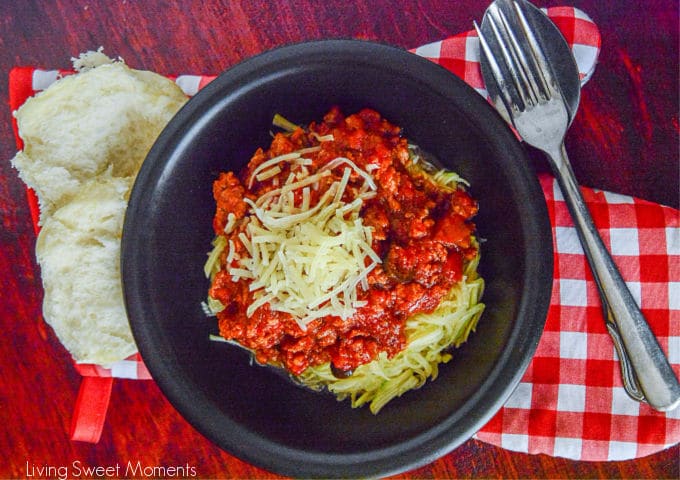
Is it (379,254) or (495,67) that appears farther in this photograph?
(495,67)

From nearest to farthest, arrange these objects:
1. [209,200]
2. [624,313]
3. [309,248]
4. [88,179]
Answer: [309,248] < [624,313] < [209,200] < [88,179]

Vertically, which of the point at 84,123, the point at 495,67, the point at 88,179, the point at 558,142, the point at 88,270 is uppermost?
the point at 495,67

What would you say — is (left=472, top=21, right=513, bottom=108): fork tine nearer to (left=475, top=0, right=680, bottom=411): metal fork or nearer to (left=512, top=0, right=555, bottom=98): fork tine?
(left=475, top=0, right=680, bottom=411): metal fork

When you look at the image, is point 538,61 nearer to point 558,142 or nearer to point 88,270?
point 558,142

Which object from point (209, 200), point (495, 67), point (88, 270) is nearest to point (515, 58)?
point (495, 67)

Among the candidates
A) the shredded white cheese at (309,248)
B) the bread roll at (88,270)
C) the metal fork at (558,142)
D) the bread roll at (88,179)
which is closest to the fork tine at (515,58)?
the metal fork at (558,142)

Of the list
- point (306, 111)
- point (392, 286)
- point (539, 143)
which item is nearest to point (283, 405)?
point (392, 286)

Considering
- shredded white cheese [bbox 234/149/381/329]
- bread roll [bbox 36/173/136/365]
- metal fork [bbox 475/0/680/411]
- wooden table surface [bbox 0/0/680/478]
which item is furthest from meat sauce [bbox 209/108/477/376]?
wooden table surface [bbox 0/0/680/478]
